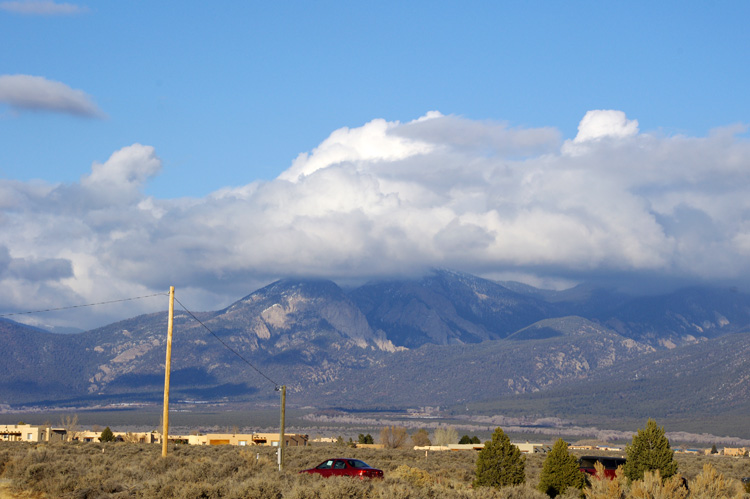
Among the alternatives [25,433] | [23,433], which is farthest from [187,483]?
[23,433]

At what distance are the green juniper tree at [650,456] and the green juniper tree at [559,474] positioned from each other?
5234mm

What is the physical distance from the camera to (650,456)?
1714 inches

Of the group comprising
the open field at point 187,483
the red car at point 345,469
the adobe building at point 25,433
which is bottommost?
the adobe building at point 25,433

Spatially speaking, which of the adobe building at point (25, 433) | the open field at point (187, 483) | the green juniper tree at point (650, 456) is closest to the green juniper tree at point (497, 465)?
the open field at point (187, 483)

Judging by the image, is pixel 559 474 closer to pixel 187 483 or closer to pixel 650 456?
pixel 650 456

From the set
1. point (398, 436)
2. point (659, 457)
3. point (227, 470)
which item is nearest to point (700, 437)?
point (398, 436)

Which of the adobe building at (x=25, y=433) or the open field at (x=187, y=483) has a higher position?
the open field at (x=187, y=483)

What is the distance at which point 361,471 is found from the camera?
3938cm

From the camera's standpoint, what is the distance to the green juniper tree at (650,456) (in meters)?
43.3

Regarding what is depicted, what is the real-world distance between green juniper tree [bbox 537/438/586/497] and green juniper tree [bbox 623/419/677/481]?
5234 mm

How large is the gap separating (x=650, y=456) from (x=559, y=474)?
278 inches

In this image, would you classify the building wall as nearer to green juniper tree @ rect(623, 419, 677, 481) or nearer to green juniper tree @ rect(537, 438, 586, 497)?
green juniper tree @ rect(623, 419, 677, 481)

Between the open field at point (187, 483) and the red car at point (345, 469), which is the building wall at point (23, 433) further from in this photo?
the red car at point (345, 469)

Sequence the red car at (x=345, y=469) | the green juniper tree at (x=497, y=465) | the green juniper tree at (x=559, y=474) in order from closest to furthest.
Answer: the green juniper tree at (x=559, y=474), the red car at (x=345, y=469), the green juniper tree at (x=497, y=465)
